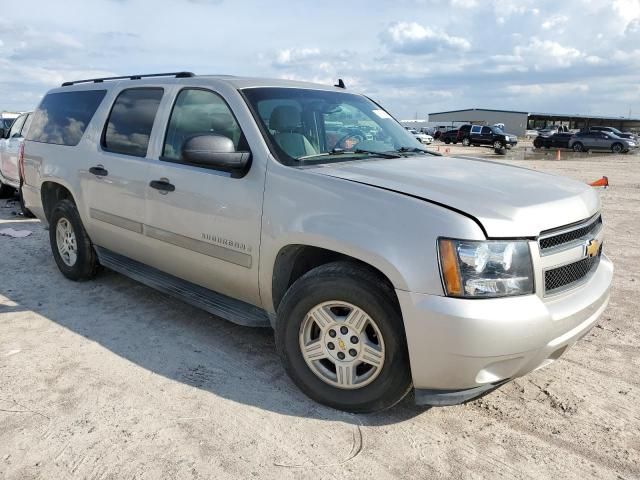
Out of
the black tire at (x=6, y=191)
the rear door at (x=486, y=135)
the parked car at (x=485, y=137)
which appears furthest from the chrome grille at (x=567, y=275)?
the rear door at (x=486, y=135)

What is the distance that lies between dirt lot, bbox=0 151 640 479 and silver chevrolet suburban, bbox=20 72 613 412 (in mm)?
290

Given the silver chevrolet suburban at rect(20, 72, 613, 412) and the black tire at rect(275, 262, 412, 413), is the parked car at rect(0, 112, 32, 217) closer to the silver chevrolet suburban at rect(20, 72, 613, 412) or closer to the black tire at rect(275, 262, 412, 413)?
the silver chevrolet suburban at rect(20, 72, 613, 412)

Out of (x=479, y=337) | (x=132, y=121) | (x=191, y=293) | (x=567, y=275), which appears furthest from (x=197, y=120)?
(x=567, y=275)

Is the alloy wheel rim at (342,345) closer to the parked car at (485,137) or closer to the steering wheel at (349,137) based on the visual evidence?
the steering wheel at (349,137)

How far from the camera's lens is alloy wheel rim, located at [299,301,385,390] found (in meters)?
2.94

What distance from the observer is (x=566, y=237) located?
2908mm

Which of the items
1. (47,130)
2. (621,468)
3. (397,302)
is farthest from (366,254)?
(47,130)

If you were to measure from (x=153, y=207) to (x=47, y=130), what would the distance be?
2.25 m

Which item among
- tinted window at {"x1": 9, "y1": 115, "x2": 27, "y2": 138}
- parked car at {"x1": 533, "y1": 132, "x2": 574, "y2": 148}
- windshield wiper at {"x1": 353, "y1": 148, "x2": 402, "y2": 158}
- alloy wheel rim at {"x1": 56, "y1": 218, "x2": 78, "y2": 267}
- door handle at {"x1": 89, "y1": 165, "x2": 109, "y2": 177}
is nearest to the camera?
windshield wiper at {"x1": 353, "y1": 148, "x2": 402, "y2": 158}

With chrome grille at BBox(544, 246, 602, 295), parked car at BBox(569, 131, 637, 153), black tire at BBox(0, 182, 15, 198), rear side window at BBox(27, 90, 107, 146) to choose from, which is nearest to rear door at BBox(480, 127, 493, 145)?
parked car at BBox(569, 131, 637, 153)

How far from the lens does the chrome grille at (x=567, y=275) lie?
2748 mm

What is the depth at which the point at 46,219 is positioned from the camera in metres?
5.72

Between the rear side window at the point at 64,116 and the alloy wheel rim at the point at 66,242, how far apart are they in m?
0.80

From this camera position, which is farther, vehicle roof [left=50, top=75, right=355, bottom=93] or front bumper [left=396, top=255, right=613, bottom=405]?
vehicle roof [left=50, top=75, right=355, bottom=93]
